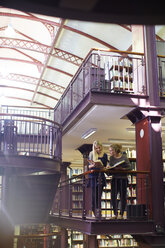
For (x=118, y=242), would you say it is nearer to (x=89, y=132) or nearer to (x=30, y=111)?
(x=89, y=132)

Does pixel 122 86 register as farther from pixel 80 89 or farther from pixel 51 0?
pixel 51 0

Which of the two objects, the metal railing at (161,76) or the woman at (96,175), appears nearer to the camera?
the woman at (96,175)

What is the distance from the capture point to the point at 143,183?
22.5ft

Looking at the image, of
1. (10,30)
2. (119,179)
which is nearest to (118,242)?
(119,179)

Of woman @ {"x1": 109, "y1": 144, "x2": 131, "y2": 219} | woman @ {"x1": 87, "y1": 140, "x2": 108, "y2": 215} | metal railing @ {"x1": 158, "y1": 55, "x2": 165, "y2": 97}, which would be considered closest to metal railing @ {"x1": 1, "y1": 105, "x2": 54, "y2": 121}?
metal railing @ {"x1": 158, "y1": 55, "x2": 165, "y2": 97}

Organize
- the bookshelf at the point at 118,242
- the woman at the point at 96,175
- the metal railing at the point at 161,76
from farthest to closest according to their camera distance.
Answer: the bookshelf at the point at 118,242
the metal railing at the point at 161,76
the woman at the point at 96,175

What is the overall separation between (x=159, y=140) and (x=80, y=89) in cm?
295

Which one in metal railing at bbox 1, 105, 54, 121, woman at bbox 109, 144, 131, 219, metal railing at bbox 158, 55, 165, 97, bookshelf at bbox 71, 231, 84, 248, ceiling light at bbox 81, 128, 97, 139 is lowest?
bookshelf at bbox 71, 231, 84, 248

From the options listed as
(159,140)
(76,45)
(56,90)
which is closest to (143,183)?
(159,140)

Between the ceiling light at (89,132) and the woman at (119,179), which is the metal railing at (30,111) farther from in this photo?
the woman at (119,179)

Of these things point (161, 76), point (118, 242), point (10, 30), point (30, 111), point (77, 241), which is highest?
point (10, 30)

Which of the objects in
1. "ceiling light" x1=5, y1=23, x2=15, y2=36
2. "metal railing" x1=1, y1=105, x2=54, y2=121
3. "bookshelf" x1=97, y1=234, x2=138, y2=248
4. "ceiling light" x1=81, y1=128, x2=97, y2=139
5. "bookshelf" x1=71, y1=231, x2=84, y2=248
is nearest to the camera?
"ceiling light" x1=81, y1=128, x2=97, y2=139

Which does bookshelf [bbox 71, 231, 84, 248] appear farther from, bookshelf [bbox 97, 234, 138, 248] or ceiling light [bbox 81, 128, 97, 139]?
ceiling light [bbox 81, 128, 97, 139]

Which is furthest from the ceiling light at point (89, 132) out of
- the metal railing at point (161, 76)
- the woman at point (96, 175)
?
the woman at point (96, 175)
